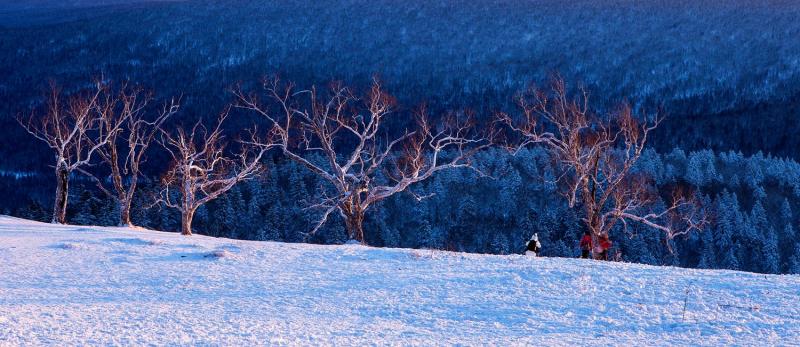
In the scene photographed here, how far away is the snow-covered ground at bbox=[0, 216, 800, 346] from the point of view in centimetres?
1065

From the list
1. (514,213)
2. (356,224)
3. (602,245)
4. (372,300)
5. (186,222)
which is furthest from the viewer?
(514,213)

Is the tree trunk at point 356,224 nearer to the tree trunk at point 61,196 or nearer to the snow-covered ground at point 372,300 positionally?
the snow-covered ground at point 372,300

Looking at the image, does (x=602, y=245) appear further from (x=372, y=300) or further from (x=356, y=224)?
(x=372, y=300)

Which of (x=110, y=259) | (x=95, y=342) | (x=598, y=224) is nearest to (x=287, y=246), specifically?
(x=110, y=259)


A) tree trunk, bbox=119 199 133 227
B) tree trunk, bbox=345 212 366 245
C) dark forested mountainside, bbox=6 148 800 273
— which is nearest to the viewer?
tree trunk, bbox=345 212 366 245

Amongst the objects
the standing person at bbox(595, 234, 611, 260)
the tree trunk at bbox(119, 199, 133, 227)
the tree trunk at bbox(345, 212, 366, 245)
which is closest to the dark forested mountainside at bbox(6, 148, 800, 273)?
the tree trunk at bbox(119, 199, 133, 227)

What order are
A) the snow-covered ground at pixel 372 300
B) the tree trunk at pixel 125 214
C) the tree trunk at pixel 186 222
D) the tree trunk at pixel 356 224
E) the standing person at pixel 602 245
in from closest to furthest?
the snow-covered ground at pixel 372 300
the standing person at pixel 602 245
the tree trunk at pixel 356 224
the tree trunk at pixel 186 222
the tree trunk at pixel 125 214

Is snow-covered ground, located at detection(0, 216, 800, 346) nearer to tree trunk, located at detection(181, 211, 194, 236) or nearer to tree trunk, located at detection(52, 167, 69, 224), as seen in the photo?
tree trunk, located at detection(181, 211, 194, 236)

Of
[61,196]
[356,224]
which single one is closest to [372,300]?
[356,224]

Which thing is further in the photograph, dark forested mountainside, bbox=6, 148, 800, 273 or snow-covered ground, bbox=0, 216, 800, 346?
dark forested mountainside, bbox=6, 148, 800, 273

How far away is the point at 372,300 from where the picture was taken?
13070 millimetres

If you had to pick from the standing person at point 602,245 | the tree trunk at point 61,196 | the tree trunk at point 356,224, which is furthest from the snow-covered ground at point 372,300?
the tree trunk at point 61,196

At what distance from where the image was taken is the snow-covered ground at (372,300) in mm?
10648

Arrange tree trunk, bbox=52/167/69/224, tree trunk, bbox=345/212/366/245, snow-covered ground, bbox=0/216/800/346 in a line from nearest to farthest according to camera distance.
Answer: snow-covered ground, bbox=0/216/800/346 < tree trunk, bbox=345/212/366/245 < tree trunk, bbox=52/167/69/224
